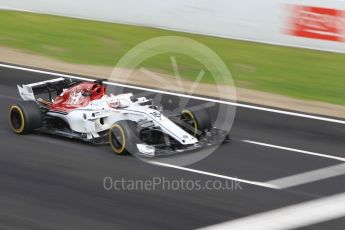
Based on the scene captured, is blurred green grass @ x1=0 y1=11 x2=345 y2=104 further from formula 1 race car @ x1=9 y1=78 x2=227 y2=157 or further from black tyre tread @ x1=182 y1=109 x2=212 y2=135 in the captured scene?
formula 1 race car @ x1=9 y1=78 x2=227 y2=157

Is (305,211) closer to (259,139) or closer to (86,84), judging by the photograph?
(259,139)

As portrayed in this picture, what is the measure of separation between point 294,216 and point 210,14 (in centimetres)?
1129

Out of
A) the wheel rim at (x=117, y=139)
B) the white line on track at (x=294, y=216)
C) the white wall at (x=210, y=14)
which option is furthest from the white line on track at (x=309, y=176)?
the white wall at (x=210, y=14)

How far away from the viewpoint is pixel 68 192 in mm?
10672

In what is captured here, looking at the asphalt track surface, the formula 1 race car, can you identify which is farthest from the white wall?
the formula 1 race car

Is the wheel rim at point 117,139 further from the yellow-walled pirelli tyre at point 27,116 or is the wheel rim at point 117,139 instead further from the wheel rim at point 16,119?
the wheel rim at point 16,119

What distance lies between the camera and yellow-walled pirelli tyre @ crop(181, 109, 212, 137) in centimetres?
1245

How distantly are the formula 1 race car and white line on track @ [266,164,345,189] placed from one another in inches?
58.3

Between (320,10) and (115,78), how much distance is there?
18.1 feet

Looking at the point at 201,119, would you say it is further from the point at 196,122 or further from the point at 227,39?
the point at 227,39

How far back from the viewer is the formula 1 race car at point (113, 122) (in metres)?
11.8

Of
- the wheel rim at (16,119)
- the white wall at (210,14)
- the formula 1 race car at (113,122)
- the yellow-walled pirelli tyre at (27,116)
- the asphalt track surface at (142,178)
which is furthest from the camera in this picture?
the white wall at (210,14)

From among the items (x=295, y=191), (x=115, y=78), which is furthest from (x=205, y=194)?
(x=115, y=78)

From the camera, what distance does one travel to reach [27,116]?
12648mm
